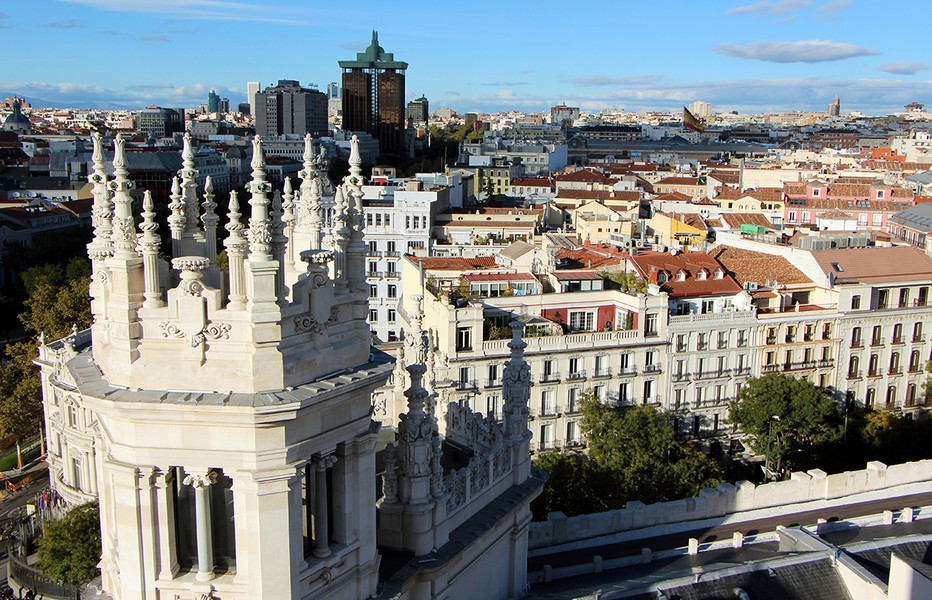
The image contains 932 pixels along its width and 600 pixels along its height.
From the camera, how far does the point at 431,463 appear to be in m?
15.7

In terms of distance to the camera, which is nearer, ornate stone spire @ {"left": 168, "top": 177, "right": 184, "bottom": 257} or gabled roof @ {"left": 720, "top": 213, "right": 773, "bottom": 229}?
ornate stone spire @ {"left": 168, "top": 177, "right": 184, "bottom": 257}

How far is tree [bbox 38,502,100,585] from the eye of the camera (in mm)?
36781

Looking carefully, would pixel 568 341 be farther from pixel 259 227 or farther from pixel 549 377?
pixel 259 227

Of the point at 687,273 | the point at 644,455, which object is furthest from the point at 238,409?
the point at 687,273

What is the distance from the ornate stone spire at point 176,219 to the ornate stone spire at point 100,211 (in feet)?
5.63

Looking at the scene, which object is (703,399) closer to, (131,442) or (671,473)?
(671,473)

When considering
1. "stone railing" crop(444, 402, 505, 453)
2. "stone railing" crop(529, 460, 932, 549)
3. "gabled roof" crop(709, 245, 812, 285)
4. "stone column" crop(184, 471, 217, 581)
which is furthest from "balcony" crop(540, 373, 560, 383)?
"stone column" crop(184, 471, 217, 581)

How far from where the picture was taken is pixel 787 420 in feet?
176

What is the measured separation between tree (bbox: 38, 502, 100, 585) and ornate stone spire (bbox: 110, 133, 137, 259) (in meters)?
27.8

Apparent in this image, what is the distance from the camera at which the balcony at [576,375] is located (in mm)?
53500

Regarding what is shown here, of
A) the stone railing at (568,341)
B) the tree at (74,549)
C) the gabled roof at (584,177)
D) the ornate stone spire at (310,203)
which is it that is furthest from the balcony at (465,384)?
the gabled roof at (584,177)

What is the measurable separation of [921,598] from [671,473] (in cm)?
2330

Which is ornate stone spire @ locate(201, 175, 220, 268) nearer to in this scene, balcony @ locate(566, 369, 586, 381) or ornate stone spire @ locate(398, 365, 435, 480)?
ornate stone spire @ locate(398, 365, 435, 480)

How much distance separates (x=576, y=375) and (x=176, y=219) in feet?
132
